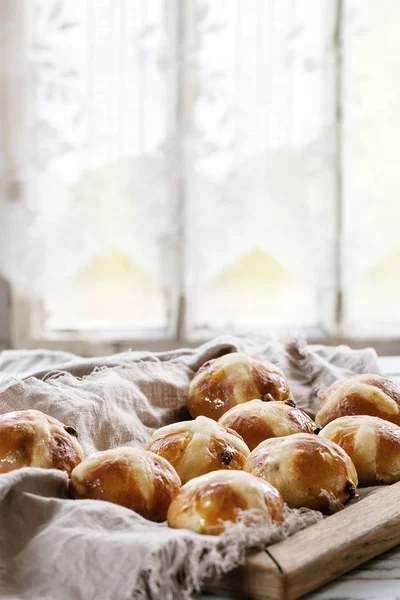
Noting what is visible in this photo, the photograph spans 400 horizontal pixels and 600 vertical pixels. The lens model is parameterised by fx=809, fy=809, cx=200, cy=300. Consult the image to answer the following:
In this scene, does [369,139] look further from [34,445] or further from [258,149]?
[34,445]

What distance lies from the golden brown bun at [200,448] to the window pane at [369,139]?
7.33 feet

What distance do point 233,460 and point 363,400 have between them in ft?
0.89

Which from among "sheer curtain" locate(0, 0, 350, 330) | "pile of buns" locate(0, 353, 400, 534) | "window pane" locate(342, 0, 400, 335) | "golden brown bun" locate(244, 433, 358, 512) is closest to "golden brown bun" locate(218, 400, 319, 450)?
"pile of buns" locate(0, 353, 400, 534)

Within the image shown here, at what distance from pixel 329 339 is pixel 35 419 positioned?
228cm

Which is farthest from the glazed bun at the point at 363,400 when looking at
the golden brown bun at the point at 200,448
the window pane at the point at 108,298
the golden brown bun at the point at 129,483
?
the window pane at the point at 108,298

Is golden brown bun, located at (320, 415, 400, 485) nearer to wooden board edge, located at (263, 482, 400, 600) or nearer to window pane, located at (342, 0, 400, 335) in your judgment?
wooden board edge, located at (263, 482, 400, 600)

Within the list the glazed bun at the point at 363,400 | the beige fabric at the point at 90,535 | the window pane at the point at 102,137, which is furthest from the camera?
the window pane at the point at 102,137

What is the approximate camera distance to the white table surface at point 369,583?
68cm

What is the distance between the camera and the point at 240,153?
9.81ft

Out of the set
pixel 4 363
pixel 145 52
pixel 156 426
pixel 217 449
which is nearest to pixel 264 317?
pixel 145 52

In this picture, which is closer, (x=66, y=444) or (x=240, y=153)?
(x=66, y=444)

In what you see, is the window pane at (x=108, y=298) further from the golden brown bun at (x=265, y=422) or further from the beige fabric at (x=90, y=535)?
the golden brown bun at (x=265, y=422)

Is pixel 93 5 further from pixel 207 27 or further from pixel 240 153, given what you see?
pixel 240 153

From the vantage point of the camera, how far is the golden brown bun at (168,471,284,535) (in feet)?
2.39
